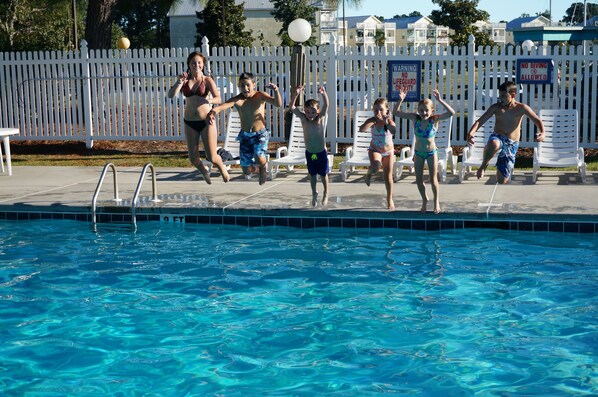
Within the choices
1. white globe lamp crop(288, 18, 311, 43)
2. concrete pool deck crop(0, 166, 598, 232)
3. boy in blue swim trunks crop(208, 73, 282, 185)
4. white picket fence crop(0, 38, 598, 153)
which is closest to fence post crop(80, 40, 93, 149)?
white picket fence crop(0, 38, 598, 153)

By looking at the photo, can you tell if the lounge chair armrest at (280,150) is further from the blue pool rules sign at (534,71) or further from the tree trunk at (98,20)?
the tree trunk at (98,20)

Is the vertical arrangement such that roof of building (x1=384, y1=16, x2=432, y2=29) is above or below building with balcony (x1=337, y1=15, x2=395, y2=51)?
above

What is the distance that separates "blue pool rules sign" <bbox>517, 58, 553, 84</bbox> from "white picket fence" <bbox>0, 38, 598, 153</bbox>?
0.43ft

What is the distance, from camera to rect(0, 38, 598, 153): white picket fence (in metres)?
16.2

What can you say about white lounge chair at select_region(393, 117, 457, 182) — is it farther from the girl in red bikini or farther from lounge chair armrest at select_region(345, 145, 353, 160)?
the girl in red bikini

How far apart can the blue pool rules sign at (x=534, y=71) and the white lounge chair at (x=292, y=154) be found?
4.34 meters

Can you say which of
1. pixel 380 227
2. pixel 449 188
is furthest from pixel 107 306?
pixel 449 188

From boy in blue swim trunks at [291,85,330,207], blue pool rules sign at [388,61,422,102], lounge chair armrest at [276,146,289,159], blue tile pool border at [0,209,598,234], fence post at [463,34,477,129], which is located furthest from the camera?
blue pool rules sign at [388,61,422,102]

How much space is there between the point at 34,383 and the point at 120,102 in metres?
12.5

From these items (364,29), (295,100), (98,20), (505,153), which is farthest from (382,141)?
(364,29)

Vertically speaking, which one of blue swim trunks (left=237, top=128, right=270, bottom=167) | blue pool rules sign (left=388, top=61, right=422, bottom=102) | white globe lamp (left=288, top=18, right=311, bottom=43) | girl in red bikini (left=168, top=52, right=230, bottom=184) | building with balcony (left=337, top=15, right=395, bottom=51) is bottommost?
blue swim trunks (left=237, top=128, right=270, bottom=167)

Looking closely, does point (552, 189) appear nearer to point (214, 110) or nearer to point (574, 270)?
point (574, 270)

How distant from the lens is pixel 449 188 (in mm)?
12367

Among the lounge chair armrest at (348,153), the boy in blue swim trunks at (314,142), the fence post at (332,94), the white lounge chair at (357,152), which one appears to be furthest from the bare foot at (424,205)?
the fence post at (332,94)
